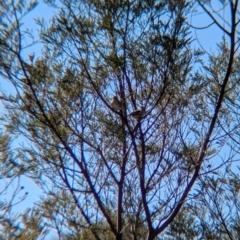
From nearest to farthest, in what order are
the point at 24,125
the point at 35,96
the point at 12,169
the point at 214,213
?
the point at 12,169, the point at 35,96, the point at 24,125, the point at 214,213

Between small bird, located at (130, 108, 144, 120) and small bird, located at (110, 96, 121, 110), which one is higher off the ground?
small bird, located at (110, 96, 121, 110)

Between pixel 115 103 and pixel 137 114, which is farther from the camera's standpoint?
pixel 115 103

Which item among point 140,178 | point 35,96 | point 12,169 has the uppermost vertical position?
point 35,96

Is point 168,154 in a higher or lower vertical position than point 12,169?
higher

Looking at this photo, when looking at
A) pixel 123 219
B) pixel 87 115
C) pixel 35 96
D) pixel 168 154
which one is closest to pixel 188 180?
pixel 168 154

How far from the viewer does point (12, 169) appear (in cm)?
448

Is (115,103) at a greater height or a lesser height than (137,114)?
greater

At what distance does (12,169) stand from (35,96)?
1.09 metres

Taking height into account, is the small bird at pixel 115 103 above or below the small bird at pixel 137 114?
above

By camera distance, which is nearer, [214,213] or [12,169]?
[12,169]

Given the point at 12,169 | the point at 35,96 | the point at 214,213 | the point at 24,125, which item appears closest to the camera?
the point at 12,169

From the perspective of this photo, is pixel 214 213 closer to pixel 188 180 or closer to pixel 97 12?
pixel 188 180

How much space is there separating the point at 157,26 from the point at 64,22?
2.76 ft

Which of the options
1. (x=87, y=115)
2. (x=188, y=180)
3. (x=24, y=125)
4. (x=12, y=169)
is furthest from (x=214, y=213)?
(x=12, y=169)
